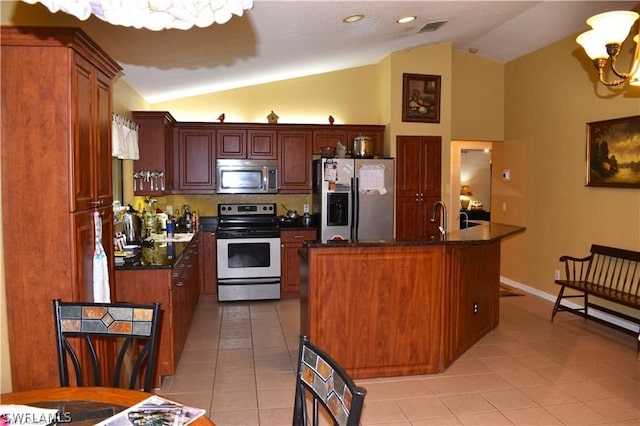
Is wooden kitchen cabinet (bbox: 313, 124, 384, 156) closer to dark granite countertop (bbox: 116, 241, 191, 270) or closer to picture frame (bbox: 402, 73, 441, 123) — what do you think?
picture frame (bbox: 402, 73, 441, 123)

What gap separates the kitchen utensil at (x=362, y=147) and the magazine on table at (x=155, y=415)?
4.58m

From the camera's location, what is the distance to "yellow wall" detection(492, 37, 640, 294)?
193 inches

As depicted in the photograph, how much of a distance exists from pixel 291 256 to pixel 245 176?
46.1 inches

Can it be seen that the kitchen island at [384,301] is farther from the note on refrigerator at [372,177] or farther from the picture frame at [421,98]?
the picture frame at [421,98]

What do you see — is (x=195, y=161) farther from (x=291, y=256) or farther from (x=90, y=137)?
(x=90, y=137)

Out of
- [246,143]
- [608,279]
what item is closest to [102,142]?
[246,143]

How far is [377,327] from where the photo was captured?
139 inches

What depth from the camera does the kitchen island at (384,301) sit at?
11.3 feet

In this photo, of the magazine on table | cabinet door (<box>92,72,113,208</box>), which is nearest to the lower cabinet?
cabinet door (<box>92,72,113,208</box>)

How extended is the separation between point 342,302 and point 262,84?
151 inches

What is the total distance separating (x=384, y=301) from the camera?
352 centimetres

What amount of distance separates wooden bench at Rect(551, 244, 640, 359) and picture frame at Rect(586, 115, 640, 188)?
0.70 m

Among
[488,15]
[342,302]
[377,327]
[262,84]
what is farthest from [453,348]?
[262,84]

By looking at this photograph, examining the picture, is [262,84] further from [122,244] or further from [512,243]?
[512,243]
